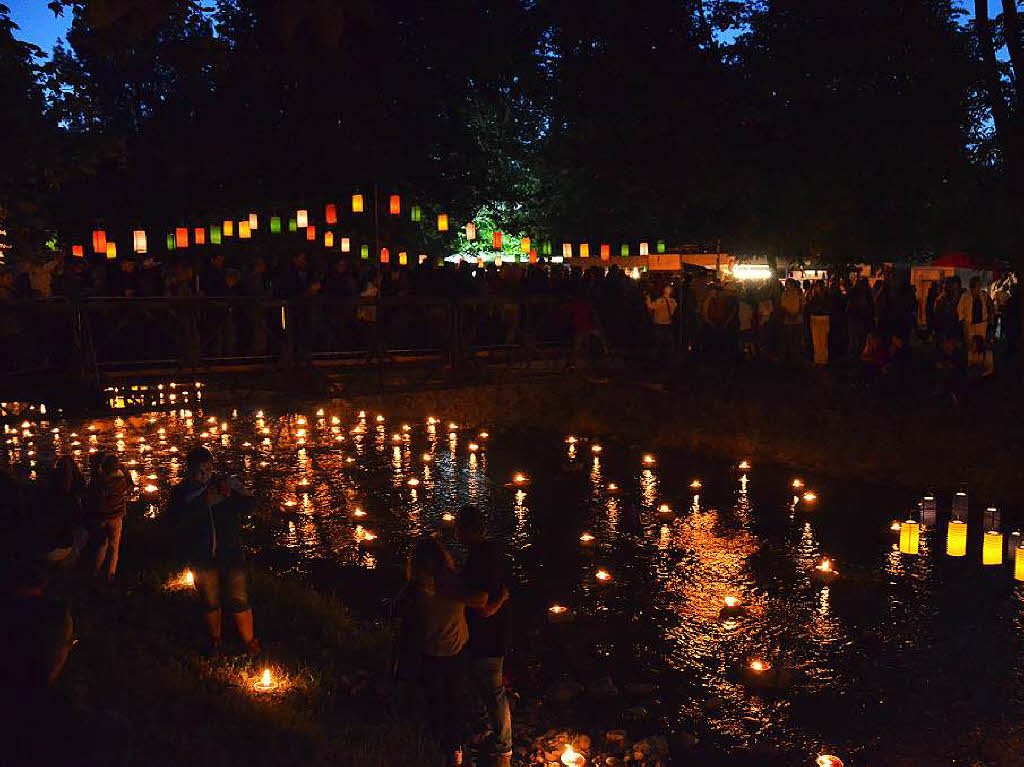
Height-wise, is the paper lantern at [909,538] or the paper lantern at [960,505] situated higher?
the paper lantern at [960,505]

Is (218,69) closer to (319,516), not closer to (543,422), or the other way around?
(319,516)

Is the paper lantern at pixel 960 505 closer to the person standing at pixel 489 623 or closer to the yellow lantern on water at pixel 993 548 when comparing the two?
the yellow lantern on water at pixel 993 548

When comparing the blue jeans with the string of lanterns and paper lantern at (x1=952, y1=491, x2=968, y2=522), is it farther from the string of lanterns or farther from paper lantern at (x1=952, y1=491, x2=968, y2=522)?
the string of lanterns

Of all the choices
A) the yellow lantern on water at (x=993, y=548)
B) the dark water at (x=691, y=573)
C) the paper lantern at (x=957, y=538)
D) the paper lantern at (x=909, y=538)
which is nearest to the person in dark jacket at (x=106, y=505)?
the dark water at (x=691, y=573)

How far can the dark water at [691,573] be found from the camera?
694cm

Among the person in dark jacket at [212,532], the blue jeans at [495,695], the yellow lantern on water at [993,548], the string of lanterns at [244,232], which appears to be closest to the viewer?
the blue jeans at [495,695]

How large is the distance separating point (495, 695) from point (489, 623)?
44 centimetres

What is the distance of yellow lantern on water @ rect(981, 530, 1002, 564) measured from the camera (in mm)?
9492

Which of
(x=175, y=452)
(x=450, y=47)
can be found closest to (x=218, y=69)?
(x=175, y=452)

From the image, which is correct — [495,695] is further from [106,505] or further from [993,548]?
[993,548]

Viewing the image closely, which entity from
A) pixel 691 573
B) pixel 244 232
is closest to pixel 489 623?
pixel 691 573

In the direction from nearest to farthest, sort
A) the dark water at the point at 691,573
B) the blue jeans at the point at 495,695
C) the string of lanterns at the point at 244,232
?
the blue jeans at the point at 495,695 < the dark water at the point at 691,573 < the string of lanterns at the point at 244,232

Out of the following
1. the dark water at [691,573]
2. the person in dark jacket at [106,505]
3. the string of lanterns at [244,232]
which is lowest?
the dark water at [691,573]

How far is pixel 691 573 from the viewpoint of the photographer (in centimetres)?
990
